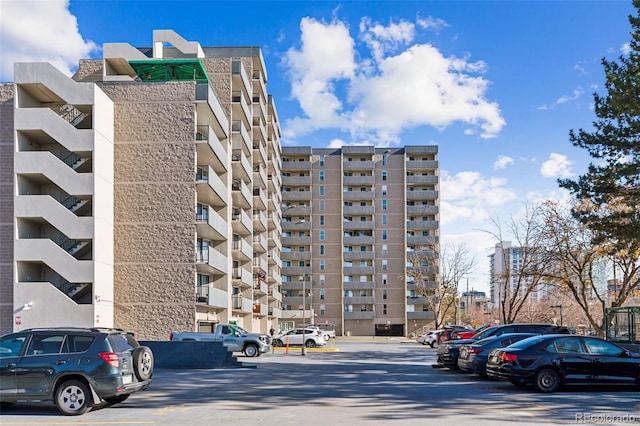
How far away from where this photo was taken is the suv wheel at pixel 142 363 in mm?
13492

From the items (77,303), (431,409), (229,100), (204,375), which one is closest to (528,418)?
(431,409)

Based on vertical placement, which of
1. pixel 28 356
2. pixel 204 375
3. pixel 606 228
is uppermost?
pixel 606 228

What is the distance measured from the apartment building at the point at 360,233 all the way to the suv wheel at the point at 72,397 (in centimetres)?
8069

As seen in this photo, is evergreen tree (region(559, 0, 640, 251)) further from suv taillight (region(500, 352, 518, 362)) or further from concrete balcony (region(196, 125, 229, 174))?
concrete balcony (region(196, 125, 229, 174))

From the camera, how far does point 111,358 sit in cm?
1279

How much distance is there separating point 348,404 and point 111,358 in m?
5.37

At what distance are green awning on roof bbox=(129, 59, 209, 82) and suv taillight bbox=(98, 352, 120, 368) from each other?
2963 cm

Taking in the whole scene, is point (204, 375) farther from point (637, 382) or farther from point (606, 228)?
point (606, 228)

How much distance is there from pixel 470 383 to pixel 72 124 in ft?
89.3

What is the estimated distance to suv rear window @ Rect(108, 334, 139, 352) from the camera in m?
13.1

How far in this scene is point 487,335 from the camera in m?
25.5

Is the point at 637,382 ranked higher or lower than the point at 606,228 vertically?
lower

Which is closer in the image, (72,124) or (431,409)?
(431,409)

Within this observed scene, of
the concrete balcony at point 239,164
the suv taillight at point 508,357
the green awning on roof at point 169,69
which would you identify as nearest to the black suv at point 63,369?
the suv taillight at point 508,357
